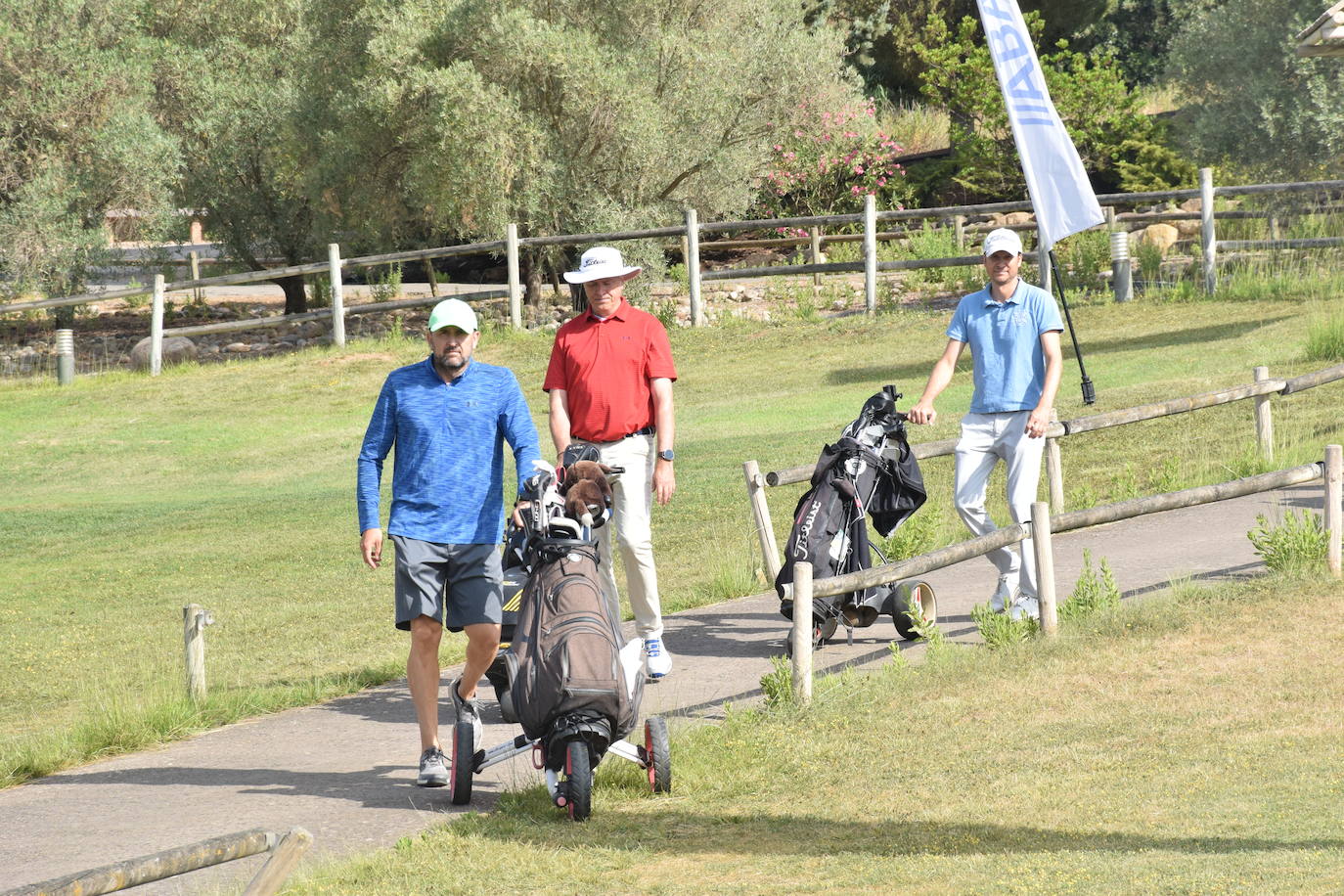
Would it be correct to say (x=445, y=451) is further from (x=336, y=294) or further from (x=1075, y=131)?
(x=1075, y=131)

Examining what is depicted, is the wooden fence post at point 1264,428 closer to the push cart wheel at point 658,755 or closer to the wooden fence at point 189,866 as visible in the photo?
the push cart wheel at point 658,755

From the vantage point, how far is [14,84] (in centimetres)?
2820

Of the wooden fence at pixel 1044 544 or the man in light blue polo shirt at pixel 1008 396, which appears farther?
the man in light blue polo shirt at pixel 1008 396

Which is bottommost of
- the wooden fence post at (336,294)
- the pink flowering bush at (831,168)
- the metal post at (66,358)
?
the metal post at (66,358)

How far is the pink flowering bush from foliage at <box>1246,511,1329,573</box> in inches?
897

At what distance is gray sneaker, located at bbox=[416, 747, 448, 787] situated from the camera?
6555mm

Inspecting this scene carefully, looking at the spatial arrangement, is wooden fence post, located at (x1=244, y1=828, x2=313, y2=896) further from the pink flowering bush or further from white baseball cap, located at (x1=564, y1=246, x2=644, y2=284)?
the pink flowering bush

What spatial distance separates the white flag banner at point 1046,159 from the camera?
13586 millimetres

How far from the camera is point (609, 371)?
7.74 metres

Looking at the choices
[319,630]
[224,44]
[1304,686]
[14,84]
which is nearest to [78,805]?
[319,630]

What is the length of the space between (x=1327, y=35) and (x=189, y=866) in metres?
12.0

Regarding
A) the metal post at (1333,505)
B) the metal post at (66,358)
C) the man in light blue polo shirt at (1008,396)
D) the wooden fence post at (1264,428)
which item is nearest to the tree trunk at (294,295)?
the metal post at (66,358)

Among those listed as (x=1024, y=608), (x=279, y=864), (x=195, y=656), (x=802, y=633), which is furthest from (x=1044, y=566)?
(x=279, y=864)

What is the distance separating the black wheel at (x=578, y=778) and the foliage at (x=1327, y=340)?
12.4 m
